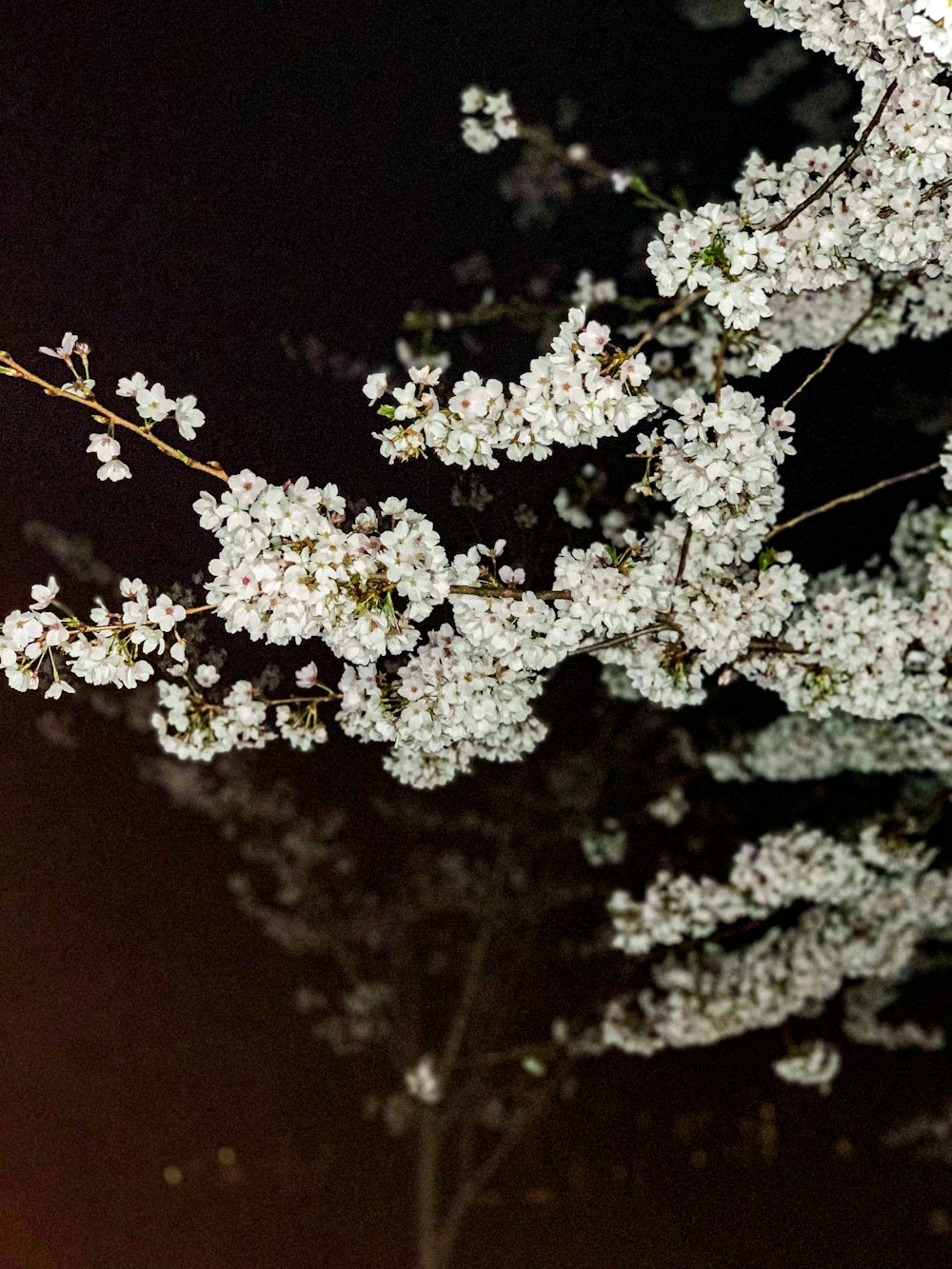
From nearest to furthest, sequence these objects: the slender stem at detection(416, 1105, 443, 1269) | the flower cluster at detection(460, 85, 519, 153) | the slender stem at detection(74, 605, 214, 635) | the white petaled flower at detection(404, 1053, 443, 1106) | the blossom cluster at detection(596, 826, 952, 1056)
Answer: the slender stem at detection(74, 605, 214, 635), the flower cluster at detection(460, 85, 519, 153), the blossom cluster at detection(596, 826, 952, 1056), the white petaled flower at detection(404, 1053, 443, 1106), the slender stem at detection(416, 1105, 443, 1269)

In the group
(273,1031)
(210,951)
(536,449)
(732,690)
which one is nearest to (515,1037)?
(273,1031)

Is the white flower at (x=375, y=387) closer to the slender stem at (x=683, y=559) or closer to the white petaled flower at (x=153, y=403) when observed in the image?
the white petaled flower at (x=153, y=403)

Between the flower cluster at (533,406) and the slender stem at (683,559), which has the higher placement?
the flower cluster at (533,406)

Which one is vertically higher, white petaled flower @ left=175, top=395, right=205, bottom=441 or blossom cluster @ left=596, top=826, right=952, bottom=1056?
white petaled flower @ left=175, top=395, right=205, bottom=441

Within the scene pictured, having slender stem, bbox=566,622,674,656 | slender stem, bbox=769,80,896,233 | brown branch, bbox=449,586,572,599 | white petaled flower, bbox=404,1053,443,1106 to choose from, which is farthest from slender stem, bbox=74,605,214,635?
white petaled flower, bbox=404,1053,443,1106

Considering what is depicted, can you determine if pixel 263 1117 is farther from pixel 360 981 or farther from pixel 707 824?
pixel 707 824

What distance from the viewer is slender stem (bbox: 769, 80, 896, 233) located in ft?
2.95

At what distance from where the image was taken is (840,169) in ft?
3.13

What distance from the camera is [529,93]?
1355mm

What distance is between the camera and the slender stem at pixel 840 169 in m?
0.90

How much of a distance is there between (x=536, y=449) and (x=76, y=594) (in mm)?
590

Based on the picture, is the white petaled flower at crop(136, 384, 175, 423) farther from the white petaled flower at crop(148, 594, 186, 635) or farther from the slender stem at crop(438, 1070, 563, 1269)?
the slender stem at crop(438, 1070, 563, 1269)

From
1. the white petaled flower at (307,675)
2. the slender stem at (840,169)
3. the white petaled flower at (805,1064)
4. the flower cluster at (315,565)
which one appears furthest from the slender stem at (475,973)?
the slender stem at (840,169)

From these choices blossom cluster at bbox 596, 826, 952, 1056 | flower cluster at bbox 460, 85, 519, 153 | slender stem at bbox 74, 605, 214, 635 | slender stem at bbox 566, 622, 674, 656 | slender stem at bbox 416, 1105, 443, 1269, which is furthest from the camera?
slender stem at bbox 416, 1105, 443, 1269
